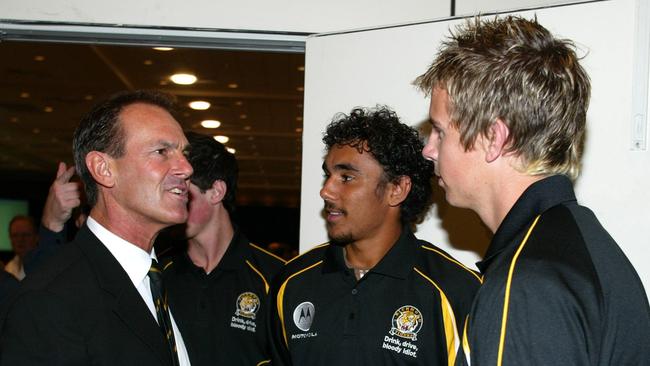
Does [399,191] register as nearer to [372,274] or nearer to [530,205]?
[372,274]

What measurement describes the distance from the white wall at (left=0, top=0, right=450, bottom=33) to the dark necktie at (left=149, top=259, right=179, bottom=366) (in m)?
1.24

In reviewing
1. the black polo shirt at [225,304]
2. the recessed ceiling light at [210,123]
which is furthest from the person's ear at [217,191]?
the recessed ceiling light at [210,123]

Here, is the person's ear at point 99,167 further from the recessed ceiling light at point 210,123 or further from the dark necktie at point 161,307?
the recessed ceiling light at point 210,123

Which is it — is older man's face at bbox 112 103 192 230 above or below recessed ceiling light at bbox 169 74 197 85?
below

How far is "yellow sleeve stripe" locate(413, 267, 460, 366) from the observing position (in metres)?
2.33

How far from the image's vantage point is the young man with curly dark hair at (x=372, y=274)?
2.39 metres

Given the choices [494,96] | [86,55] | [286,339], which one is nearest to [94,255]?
[286,339]

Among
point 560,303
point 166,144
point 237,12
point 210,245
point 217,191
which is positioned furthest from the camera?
point 217,191

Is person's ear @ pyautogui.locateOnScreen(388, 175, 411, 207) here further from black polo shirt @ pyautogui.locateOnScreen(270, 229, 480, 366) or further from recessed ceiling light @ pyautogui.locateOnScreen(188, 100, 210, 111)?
recessed ceiling light @ pyautogui.locateOnScreen(188, 100, 210, 111)

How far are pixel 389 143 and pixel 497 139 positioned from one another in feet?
A: 4.34

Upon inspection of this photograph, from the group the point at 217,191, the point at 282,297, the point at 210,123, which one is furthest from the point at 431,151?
the point at 210,123

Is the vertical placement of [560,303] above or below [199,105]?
below

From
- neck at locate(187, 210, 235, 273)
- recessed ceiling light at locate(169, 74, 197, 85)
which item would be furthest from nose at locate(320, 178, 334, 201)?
recessed ceiling light at locate(169, 74, 197, 85)

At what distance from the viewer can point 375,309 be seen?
2455mm
